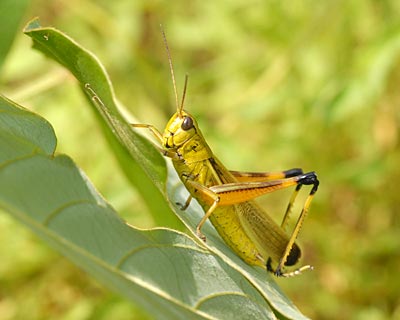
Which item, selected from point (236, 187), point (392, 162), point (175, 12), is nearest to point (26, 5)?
point (236, 187)

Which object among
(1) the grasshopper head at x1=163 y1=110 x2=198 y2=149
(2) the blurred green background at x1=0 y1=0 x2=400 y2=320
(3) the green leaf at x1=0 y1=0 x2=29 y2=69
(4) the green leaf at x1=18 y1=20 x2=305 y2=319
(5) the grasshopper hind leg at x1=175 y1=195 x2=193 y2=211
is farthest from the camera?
(2) the blurred green background at x1=0 y1=0 x2=400 y2=320

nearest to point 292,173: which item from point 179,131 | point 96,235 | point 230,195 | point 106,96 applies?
point 230,195

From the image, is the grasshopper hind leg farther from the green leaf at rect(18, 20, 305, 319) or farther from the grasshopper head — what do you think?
the green leaf at rect(18, 20, 305, 319)

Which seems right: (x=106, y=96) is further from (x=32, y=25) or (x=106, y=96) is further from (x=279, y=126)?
(x=279, y=126)

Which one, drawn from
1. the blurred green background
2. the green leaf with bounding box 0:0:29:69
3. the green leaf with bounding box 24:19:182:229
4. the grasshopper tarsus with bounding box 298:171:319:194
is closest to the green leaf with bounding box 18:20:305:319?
the green leaf with bounding box 24:19:182:229

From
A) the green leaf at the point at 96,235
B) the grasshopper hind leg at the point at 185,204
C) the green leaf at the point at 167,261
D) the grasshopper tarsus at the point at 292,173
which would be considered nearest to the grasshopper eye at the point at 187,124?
the grasshopper hind leg at the point at 185,204

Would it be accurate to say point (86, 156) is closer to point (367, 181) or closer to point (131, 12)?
point (131, 12)

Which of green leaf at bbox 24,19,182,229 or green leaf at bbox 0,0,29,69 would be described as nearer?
green leaf at bbox 24,19,182,229
